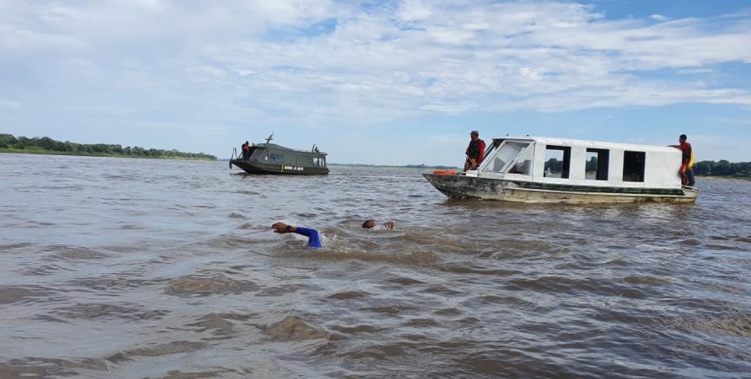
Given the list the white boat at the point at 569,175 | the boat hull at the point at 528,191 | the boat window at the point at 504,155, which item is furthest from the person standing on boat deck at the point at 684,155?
the boat window at the point at 504,155

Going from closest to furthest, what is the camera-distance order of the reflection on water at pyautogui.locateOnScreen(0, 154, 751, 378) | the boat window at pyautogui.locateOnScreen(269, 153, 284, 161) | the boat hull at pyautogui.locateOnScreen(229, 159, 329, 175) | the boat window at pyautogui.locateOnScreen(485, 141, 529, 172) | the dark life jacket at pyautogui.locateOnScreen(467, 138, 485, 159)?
the reflection on water at pyautogui.locateOnScreen(0, 154, 751, 378) → the boat window at pyautogui.locateOnScreen(485, 141, 529, 172) → the dark life jacket at pyautogui.locateOnScreen(467, 138, 485, 159) → the boat hull at pyautogui.locateOnScreen(229, 159, 329, 175) → the boat window at pyautogui.locateOnScreen(269, 153, 284, 161)

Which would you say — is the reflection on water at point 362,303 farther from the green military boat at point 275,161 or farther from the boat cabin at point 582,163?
the green military boat at point 275,161

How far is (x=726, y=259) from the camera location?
7305mm

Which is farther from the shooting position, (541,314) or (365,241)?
(365,241)

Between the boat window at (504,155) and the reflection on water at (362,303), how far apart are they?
6.13 metres

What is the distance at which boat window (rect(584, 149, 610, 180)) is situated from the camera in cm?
1574

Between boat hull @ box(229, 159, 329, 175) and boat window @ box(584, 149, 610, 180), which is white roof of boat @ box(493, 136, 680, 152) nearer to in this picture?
boat window @ box(584, 149, 610, 180)

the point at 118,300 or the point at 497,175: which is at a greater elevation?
the point at 497,175

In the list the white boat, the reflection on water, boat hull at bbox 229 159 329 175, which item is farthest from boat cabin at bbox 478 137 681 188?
boat hull at bbox 229 159 329 175

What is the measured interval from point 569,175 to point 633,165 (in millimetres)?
2798

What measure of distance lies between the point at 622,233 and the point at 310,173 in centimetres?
2950

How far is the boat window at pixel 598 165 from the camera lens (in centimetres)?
1574

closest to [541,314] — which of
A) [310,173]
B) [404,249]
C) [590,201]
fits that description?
[404,249]

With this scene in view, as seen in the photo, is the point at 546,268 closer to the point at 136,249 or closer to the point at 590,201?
the point at 136,249
